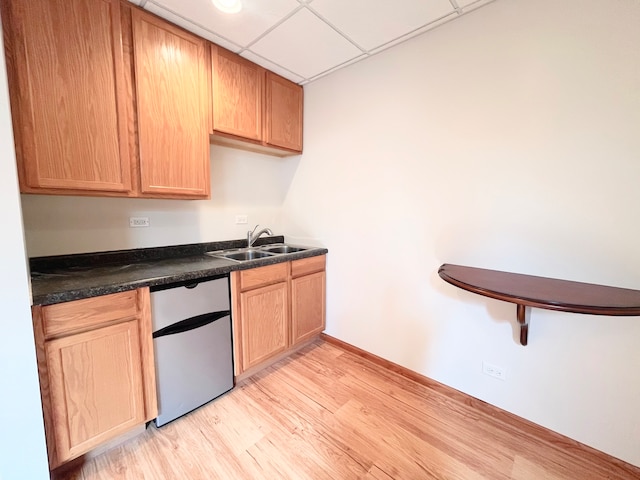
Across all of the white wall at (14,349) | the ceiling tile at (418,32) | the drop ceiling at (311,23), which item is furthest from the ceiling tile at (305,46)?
the white wall at (14,349)

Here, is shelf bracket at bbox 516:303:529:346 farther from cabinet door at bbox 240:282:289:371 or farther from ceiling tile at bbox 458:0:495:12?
ceiling tile at bbox 458:0:495:12

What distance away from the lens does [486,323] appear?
1603mm

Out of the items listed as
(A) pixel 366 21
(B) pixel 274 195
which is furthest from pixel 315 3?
(B) pixel 274 195

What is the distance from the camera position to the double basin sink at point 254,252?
2.19 metres

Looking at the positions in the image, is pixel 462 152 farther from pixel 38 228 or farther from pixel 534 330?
pixel 38 228

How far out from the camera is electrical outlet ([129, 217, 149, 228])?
1.82 metres

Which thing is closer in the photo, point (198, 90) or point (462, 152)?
point (462, 152)

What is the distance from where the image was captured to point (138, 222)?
1845 millimetres

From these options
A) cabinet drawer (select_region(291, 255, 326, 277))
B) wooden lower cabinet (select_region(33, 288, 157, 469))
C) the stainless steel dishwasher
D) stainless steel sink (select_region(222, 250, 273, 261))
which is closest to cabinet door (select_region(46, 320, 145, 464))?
wooden lower cabinet (select_region(33, 288, 157, 469))

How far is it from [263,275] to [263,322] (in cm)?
37

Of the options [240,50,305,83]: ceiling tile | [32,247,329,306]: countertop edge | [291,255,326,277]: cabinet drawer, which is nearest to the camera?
[32,247,329,306]: countertop edge

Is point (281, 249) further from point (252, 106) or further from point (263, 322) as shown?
point (252, 106)

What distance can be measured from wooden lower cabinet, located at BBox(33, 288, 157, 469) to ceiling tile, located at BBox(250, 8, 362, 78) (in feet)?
5.93

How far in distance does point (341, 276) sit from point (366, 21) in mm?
1883
